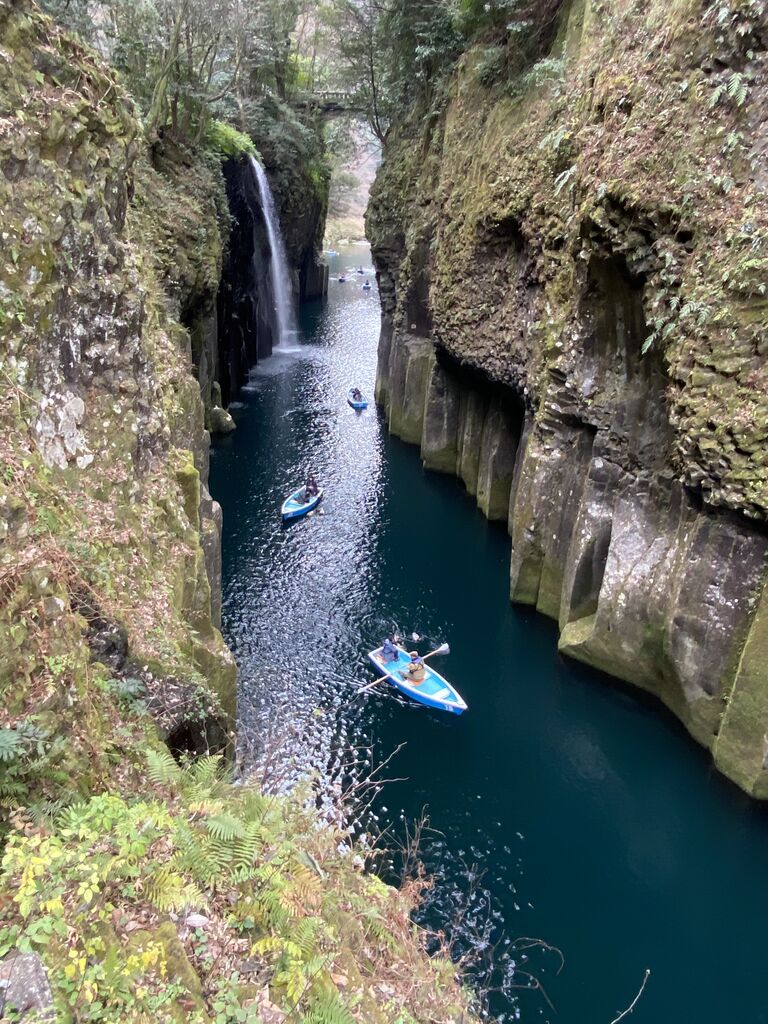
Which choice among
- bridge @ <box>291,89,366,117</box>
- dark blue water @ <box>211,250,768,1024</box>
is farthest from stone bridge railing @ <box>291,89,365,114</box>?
dark blue water @ <box>211,250,768,1024</box>

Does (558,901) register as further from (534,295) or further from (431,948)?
(534,295)

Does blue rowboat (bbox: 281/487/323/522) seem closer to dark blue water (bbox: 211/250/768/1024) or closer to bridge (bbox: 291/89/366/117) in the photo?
dark blue water (bbox: 211/250/768/1024)

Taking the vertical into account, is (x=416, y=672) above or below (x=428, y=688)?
above

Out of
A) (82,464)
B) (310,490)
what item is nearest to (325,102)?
(310,490)

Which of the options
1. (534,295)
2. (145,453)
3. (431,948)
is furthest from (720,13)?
(431,948)

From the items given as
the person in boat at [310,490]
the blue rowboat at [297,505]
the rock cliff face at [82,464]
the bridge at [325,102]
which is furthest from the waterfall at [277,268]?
the rock cliff face at [82,464]

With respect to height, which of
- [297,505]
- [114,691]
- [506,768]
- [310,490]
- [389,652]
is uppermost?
[114,691]

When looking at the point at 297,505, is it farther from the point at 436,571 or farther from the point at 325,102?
the point at 325,102

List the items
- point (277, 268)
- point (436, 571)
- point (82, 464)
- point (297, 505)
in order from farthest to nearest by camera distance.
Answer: point (277, 268) → point (297, 505) → point (436, 571) → point (82, 464)
